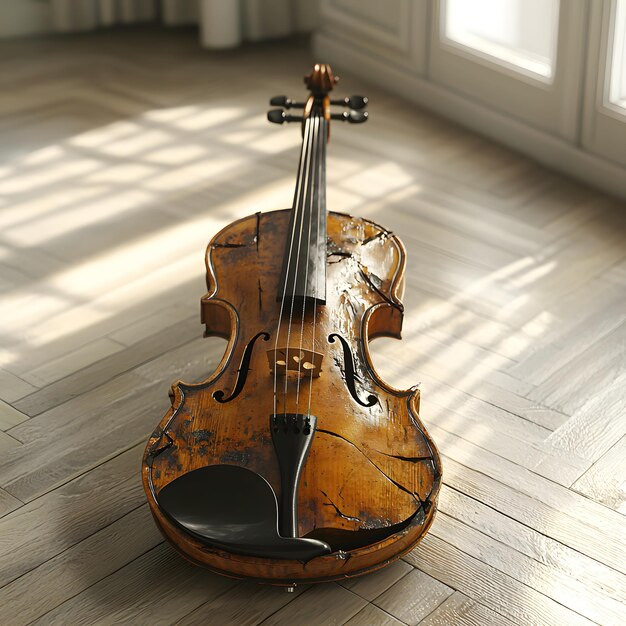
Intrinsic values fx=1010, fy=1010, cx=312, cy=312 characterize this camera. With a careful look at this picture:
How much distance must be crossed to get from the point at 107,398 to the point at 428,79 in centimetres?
172

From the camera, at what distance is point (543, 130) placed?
2791mm

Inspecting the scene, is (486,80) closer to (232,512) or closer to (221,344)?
(221,344)

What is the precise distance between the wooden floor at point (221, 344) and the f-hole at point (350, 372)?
25cm

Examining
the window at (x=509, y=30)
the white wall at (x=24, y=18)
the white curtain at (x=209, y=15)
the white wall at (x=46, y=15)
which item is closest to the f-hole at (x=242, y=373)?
the window at (x=509, y=30)

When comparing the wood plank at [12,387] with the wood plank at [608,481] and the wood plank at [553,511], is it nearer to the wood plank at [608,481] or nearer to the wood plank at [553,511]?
the wood plank at [553,511]

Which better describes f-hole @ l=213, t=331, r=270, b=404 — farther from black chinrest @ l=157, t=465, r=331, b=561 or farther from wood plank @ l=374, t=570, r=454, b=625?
wood plank @ l=374, t=570, r=454, b=625

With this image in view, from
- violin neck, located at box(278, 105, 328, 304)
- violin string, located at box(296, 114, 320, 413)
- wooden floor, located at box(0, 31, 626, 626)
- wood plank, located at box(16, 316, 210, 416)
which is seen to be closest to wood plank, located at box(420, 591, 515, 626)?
wooden floor, located at box(0, 31, 626, 626)

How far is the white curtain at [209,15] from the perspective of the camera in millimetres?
Answer: 3582

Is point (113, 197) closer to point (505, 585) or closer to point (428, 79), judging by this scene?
point (428, 79)

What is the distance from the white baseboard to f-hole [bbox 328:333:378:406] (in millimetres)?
Result: 1359

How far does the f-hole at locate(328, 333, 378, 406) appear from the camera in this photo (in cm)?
143

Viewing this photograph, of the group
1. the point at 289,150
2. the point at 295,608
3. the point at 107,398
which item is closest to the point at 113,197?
the point at 289,150

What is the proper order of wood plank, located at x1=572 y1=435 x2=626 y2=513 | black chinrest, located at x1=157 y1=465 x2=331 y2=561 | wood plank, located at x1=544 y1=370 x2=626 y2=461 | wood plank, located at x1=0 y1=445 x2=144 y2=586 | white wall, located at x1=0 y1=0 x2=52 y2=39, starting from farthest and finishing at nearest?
white wall, located at x1=0 y1=0 x2=52 y2=39
wood plank, located at x1=544 y1=370 x2=626 y2=461
wood plank, located at x1=572 y1=435 x2=626 y2=513
wood plank, located at x1=0 y1=445 x2=144 y2=586
black chinrest, located at x1=157 y1=465 x2=331 y2=561

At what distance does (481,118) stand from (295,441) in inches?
72.6
